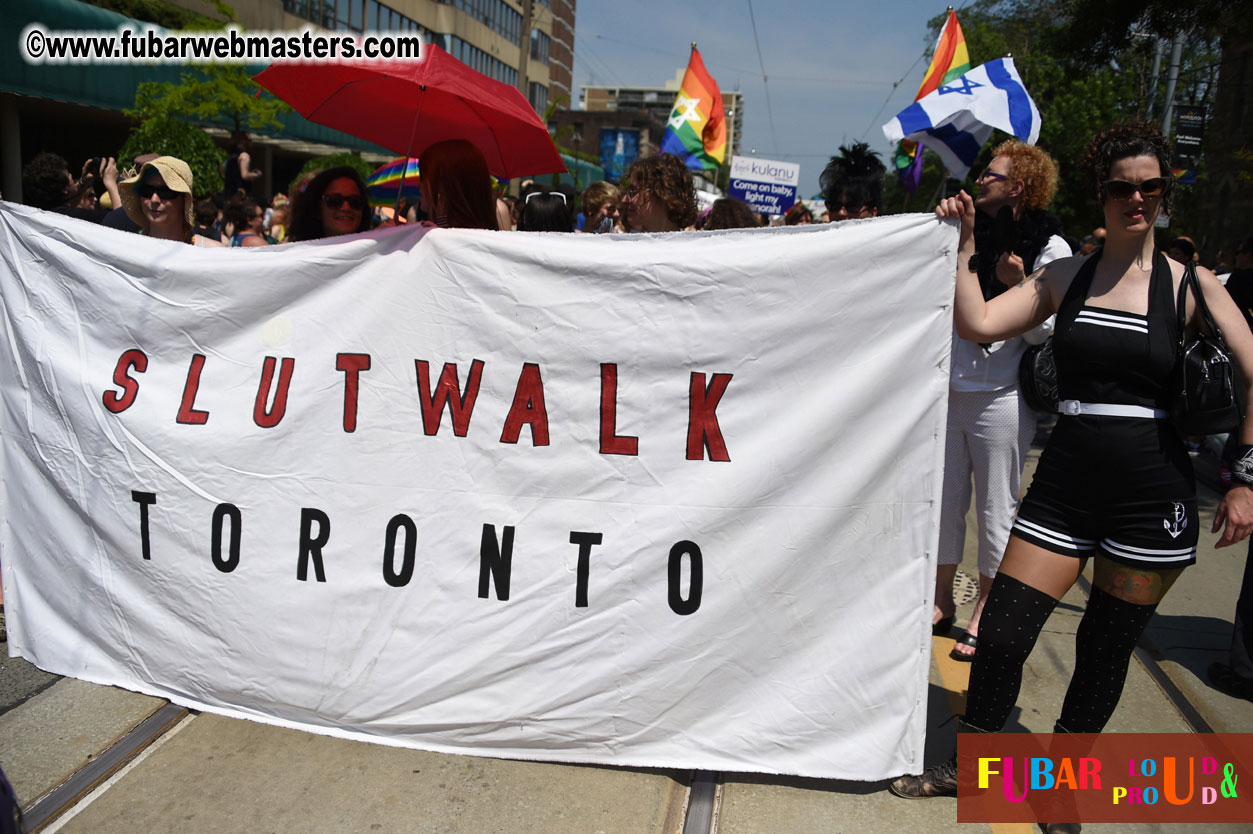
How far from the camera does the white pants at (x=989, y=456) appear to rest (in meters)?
3.47

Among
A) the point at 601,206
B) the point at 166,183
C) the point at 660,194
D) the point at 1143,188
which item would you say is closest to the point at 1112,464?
the point at 1143,188

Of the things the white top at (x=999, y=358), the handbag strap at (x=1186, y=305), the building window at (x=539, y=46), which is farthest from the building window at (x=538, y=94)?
the handbag strap at (x=1186, y=305)

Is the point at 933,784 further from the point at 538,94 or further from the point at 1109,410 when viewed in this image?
the point at 538,94

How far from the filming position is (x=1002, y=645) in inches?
102

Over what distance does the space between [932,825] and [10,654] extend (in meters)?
3.23

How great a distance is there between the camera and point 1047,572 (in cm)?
255

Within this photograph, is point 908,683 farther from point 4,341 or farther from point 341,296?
point 4,341

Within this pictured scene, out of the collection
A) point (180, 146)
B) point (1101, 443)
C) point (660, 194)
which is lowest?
point (1101, 443)

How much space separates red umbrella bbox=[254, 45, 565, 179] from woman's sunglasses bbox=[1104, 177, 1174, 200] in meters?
1.95

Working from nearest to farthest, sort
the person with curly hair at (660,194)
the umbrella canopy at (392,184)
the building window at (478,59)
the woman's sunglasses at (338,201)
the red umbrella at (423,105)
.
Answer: the red umbrella at (423,105) → the woman's sunglasses at (338,201) → the person with curly hair at (660,194) → the umbrella canopy at (392,184) → the building window at (478,59)

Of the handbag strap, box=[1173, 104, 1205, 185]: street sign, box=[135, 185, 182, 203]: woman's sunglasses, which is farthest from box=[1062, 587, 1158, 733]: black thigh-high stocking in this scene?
box=[1173, 104, 1205, 185]: street sign

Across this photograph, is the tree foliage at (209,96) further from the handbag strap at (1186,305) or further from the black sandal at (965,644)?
the handbag strap at (1186,305)

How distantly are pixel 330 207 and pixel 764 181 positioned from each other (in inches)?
568

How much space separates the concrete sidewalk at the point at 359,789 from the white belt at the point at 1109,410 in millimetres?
1221
